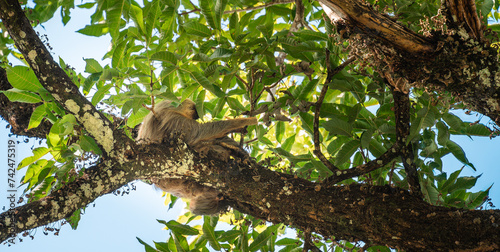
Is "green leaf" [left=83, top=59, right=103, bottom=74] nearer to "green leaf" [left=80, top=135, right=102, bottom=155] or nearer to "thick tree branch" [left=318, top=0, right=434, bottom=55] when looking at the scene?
"green leaf" [left=80, top=135, right=102, bottom=155]

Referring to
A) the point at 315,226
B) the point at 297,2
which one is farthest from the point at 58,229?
the point at 297,2

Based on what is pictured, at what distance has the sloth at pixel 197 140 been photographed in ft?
8.61

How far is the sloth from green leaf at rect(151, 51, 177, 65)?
54 centimetres

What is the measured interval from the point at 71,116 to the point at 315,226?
1.48 metres

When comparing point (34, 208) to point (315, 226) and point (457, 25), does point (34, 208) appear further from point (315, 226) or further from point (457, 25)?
point (457, 25)

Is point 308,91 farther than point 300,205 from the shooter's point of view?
Yes

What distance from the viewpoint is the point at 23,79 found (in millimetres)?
2219

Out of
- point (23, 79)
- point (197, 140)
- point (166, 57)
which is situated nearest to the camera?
point (166, 57)

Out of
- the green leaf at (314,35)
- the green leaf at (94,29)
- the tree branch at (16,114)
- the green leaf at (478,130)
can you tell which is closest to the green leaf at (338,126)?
the green leaf at (314,35)

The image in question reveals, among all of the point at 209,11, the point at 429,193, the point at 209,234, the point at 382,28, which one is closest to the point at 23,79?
the point at 209,11

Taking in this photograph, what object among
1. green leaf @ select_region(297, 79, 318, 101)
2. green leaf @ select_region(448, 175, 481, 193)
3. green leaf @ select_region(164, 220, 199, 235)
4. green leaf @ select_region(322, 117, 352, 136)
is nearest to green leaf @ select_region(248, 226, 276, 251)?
green leaf @ select_region(164, 220, 199, 235)

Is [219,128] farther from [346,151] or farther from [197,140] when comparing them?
[346,151]

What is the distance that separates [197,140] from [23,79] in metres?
1.16

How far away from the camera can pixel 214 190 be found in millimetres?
2586
